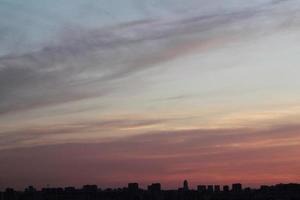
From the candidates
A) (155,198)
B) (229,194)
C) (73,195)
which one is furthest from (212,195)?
(73,195)

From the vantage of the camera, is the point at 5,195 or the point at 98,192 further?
the point at 98,192

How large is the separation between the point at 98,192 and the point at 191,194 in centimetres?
2394

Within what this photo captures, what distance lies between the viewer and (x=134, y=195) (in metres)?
192

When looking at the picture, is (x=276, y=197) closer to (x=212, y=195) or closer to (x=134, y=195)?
(x=212, y=195)

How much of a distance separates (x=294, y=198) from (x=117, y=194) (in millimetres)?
47643

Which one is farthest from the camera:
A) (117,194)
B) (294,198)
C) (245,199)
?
(117,194)

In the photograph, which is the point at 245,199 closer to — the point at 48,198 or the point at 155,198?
the point at 155,198

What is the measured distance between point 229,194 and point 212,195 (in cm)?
447

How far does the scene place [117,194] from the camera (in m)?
197

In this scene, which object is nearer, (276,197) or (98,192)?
(276,197)

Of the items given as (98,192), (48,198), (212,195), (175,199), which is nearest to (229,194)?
(212,195)

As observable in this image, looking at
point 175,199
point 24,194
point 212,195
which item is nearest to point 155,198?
point 175,199

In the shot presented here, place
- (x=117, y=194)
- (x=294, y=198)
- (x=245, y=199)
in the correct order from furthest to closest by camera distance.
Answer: (x=117, y=194), (x=245, y=199), (x=294, y=198)

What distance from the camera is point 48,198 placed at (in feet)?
615
